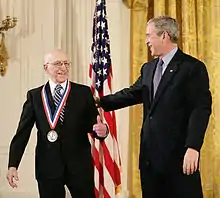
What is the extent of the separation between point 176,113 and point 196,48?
218 centimetres

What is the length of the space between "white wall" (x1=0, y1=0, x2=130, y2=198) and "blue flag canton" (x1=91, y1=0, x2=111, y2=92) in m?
0.62

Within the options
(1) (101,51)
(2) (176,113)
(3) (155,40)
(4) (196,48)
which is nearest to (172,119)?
(2) (176,113)

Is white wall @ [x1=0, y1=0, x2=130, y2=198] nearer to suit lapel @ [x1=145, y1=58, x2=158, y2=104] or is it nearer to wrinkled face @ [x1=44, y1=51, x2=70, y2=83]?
wrinkled face @ [x1=44, y1=51, x2=70, y2=83]

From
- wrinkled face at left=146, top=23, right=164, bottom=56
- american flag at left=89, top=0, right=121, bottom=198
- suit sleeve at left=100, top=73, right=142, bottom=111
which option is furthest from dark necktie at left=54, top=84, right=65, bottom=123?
american flag at left=89, top=0, right=121, bottom=198

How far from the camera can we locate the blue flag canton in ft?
14.5

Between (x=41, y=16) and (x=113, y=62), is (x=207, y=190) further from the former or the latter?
(x=41, y=16)

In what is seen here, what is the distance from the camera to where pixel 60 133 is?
10.7 feet

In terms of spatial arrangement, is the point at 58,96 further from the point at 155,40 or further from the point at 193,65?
the point at 193,65

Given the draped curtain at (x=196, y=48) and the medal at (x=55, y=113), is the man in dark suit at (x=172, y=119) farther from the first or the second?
the draped curtain at (x=196, y=48)

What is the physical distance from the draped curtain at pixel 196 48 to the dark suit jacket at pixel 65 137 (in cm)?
173

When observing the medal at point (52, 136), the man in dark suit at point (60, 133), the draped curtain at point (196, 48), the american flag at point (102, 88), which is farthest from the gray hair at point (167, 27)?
the draped curtain at point (196, 48)

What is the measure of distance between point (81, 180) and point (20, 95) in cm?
210

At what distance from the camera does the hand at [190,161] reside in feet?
9.11

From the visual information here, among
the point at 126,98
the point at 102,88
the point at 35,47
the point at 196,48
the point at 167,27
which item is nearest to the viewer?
the point at 167,27
